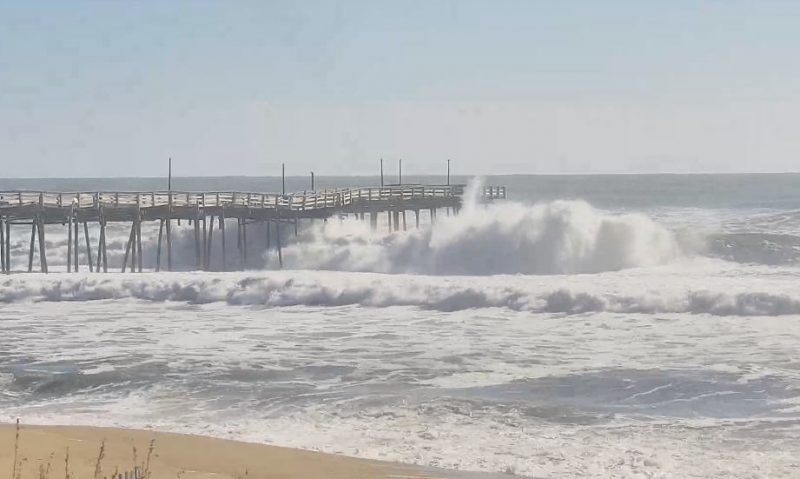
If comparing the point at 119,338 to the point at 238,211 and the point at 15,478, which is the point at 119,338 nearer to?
the point at 15,478

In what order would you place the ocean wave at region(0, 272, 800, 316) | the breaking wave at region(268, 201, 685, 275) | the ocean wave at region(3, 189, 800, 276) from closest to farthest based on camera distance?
the ocean wave at region(0, 272, 800, 316) < the breaking wave at region(268, 201, 685, 275) < the ocean wave at region(3, 189, 800, 276)

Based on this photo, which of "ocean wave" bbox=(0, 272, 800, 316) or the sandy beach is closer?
the sandy beach

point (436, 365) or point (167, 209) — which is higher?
point (167, 209)

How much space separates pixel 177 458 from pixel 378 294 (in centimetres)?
1884

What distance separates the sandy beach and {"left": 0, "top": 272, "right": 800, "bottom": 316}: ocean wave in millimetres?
16480

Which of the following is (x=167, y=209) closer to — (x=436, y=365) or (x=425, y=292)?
(x=425, y=292)

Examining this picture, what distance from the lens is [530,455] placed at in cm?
1273

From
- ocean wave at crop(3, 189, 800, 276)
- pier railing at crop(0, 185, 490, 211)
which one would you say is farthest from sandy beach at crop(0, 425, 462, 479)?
ocean wave at crop(3, 189, 800, 276)

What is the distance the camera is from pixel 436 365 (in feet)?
63.2

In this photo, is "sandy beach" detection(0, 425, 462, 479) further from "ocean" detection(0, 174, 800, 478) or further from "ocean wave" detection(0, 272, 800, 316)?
"ocean wave" detection(0, 272, 800, 316)

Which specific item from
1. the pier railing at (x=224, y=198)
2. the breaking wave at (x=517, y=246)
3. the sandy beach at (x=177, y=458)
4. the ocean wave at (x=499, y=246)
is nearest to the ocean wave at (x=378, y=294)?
the pier railing at (x=224, y=198)

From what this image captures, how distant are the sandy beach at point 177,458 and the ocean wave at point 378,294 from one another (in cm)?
1648

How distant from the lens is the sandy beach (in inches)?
458

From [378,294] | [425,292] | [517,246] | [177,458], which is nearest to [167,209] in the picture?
[378,294]
